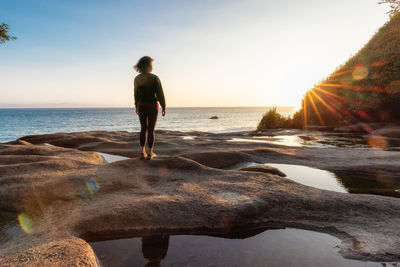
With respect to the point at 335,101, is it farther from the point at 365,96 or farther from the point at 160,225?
the point at 160,225

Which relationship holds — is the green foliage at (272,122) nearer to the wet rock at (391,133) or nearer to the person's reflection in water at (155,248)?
the wet rock at (391,133)

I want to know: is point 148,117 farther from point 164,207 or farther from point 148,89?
point 164,207

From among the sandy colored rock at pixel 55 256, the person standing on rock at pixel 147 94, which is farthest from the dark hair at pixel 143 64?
the sandy colored rock at pixel 55 256

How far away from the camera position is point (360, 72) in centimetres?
1925

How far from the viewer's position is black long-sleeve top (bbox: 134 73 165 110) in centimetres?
602

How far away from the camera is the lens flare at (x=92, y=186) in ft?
13.7

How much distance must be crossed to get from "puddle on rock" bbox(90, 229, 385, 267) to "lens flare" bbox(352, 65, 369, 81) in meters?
19.9

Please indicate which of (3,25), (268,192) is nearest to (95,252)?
(268,192)

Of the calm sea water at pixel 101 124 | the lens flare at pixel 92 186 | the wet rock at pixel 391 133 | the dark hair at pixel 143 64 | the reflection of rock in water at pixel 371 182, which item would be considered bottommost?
A: the calm sea water at pixel 101 124

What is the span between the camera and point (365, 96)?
1777cm

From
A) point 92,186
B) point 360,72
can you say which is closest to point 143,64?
point 92,186

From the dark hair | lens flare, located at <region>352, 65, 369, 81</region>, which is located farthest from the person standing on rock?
lens flare, located at <region>352, 65, 369, 81</region>

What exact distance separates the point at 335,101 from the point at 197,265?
2078 centimetres

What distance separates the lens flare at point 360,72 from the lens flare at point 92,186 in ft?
68.1
